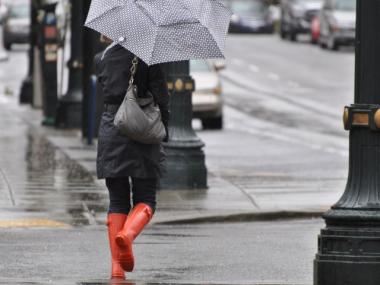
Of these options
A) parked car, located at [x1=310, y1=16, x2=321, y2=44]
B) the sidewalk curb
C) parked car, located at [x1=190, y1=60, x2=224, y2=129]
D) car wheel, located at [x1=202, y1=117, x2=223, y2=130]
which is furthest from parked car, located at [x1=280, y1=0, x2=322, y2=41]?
the sidewalk curb

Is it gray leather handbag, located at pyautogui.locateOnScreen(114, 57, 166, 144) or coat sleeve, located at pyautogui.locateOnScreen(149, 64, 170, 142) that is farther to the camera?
coat sleeve, located at pyautogui.locateOnScreen(149, 64, 170, 142)

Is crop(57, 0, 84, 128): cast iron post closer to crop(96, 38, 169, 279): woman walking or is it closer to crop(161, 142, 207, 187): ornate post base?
crop(161, 142, 207, 187): ornate post base

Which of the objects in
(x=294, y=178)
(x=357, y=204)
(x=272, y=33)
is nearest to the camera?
(x=357, y=204)

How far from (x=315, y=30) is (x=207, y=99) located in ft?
86.3

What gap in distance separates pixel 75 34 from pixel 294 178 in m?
8.56

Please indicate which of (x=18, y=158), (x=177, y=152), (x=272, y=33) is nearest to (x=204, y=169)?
(x=177, y=152)

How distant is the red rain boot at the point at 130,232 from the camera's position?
28.7 feet

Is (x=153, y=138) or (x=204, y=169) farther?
(x=204, y=169)

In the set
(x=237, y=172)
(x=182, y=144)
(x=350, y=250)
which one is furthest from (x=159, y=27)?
(x=237, y=172)

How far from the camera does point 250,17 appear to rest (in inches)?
2275

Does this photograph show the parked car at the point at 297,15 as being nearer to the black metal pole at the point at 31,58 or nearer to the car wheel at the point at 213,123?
the black metal pole at the point at 31,58

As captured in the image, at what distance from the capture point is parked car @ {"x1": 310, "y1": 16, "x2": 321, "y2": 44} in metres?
51.0

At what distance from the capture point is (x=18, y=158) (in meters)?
17.6

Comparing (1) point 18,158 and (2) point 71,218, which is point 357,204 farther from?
(1) point 18,158
